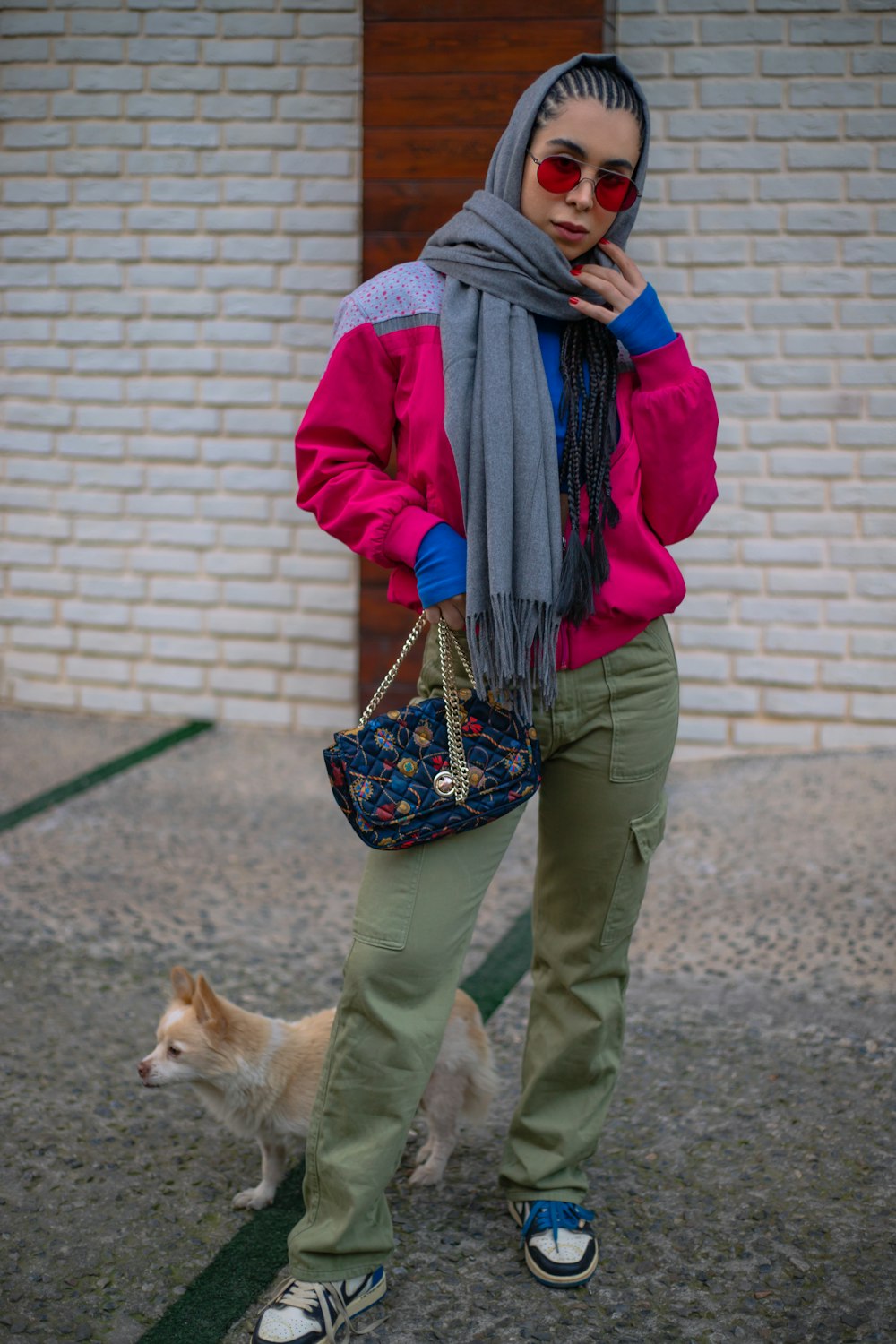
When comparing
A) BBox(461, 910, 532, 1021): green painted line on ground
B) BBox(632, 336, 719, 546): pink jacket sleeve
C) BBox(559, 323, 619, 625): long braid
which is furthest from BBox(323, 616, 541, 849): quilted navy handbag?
BBox(461, 910, 532, 1021): green painted line on ground

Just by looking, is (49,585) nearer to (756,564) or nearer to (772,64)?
(756,564)

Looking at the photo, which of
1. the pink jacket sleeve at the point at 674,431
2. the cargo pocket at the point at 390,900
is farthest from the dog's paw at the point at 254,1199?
the pink jacket sleeve at the point at 674,431

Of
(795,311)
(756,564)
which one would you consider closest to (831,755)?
(756,564)

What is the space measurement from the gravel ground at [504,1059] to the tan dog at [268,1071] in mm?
136

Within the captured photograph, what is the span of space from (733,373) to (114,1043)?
3217 millimetres

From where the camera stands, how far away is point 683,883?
430 centimetres

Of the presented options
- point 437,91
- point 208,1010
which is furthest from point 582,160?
point 437,91

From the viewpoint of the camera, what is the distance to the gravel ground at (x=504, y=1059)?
97.1 inches

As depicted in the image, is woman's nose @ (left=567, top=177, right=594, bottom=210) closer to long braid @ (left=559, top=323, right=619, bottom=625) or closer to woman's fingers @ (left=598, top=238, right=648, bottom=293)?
woman's fingers @ (left=598, top=238, right=648, bottom=293)

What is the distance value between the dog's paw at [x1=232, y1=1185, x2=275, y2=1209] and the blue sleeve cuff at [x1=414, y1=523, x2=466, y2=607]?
4.23ft

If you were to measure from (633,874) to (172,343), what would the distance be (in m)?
3.75

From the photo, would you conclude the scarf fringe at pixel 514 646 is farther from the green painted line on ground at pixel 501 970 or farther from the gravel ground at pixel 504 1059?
the green painted line on ground at pixel 501 970

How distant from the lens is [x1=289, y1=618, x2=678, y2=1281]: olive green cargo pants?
Answer: 2227mm

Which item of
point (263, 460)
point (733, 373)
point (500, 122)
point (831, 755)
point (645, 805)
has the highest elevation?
point (500, 122)
